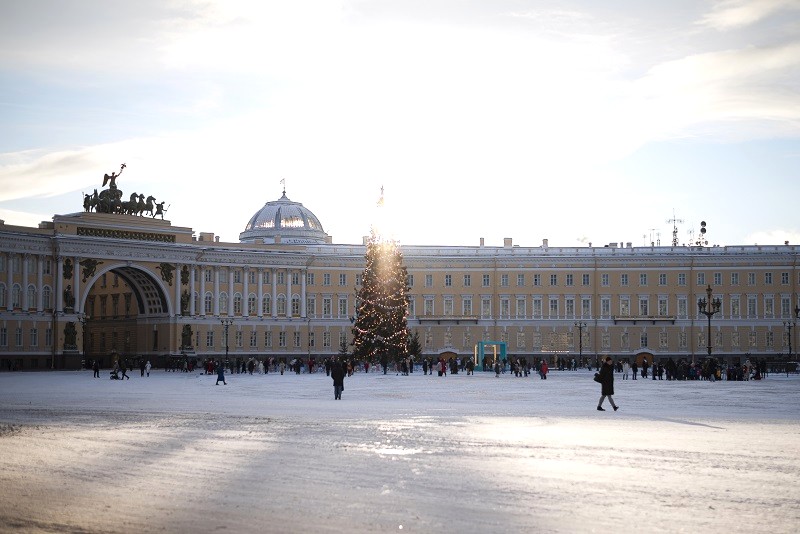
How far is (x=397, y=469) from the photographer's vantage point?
18078mm

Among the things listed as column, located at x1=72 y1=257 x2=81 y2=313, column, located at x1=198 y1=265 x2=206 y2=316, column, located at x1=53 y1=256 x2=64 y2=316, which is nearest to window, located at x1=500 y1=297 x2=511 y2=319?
column, located at x1=198 y1=265 x2=206 y2=316

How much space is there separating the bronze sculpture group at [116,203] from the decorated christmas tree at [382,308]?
22860 millimetres

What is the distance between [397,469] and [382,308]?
59621 millimetres

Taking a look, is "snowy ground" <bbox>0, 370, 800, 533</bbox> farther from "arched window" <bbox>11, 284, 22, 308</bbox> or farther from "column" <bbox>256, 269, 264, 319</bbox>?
"column" <bbox>256, 269, 264, 319</bbox>

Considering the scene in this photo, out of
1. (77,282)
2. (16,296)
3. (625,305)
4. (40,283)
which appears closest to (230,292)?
(77,282)

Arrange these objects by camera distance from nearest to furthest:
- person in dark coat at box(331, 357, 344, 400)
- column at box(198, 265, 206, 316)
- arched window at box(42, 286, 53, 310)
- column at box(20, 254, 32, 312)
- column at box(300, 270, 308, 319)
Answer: person in dark coat at box(331, 357, 344, 400), column at box(20, 254, 32, 312), arched window at box(42, 286, 53, 310), column at box(198, 265, 206, 316), column at box(300, 270, 308, 319)

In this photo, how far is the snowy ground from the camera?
13992 millimetres

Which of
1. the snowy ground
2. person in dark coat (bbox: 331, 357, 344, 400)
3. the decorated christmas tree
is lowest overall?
the snowy ground

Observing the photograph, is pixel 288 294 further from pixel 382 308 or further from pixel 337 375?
pixel 337 375

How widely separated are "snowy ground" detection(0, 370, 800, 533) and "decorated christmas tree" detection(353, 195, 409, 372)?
45.0 meters

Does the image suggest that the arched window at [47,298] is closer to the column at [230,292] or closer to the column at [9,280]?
the column at [9,280]

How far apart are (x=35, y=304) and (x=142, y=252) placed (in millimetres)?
10200

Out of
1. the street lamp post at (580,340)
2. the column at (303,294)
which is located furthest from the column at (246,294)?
the street lamp post at (580,340)

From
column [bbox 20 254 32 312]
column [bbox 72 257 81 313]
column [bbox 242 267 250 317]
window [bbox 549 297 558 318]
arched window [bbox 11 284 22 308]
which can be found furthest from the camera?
window [bbox 549 297 558 318]
